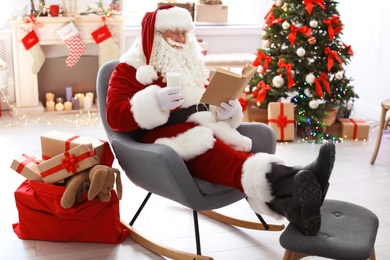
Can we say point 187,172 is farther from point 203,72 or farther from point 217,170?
point 203,72

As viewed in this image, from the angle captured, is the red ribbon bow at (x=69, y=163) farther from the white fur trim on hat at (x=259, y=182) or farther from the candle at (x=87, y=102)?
the candle at (x=87, y=102)

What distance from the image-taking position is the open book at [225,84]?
101 inches

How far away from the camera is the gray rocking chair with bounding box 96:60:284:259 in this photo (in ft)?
8.24

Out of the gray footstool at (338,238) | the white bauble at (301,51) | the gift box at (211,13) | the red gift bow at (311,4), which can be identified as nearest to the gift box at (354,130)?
the white bauble at (301,51)

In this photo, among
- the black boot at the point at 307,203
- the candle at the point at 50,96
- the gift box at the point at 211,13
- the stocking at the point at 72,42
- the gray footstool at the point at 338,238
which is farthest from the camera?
the gift box at the point at 211,13

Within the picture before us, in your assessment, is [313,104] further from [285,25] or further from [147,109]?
[147,109]

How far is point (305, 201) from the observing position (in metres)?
2.24

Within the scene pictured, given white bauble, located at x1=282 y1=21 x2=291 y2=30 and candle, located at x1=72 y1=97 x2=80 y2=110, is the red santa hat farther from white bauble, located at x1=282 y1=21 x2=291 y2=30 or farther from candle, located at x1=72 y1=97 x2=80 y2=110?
candle, located at x1=72 y1=97 x2=80 y2=110

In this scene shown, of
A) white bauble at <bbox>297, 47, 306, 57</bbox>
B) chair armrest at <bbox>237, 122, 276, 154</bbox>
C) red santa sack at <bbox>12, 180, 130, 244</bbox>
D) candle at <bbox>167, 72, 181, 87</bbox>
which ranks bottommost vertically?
red santa sack at <bbox>12, 180, 130, 244</bbox>

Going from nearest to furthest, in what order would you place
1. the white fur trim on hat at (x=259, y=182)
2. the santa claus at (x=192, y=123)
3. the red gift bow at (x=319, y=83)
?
the santa claus at (x=192, y=123)
the white fur trim on hat at (x=259, y=182)
the red gift bow at (x=319, y=83)

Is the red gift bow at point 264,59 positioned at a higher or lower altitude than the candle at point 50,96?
higher

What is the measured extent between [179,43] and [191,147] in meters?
0.57

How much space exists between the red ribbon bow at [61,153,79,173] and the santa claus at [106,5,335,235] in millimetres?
248

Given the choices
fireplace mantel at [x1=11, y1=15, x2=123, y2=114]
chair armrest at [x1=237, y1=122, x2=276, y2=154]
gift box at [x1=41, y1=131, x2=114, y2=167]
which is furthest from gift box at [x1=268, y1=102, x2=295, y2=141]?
gift box at [x1=41, y1=131, x2=114, y2=167]
